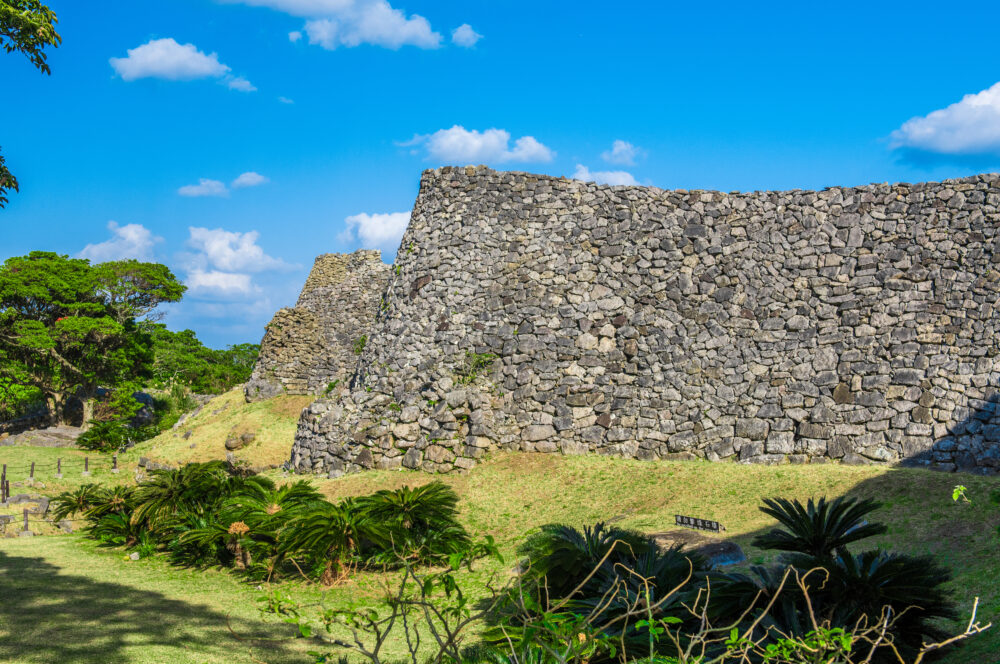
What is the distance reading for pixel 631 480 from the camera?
1337 cm

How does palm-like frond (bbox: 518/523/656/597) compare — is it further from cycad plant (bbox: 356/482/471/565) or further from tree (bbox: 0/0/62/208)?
tree (bbox: 0/0/62/208)

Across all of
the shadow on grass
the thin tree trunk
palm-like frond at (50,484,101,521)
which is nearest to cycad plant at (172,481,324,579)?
the shadow on grass

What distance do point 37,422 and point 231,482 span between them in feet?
79.7

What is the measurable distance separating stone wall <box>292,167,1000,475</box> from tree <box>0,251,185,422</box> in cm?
1818

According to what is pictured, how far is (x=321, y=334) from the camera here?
89.4 ft

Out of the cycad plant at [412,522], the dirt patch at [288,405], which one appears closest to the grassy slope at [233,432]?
the dirt patch at [288,405]

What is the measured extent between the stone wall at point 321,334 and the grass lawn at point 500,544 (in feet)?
34.2

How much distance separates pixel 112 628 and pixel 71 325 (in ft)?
84.8

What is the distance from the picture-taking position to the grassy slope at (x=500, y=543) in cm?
664

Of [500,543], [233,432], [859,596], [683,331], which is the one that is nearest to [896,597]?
[859,596]

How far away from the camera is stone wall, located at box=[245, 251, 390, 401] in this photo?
26.5m

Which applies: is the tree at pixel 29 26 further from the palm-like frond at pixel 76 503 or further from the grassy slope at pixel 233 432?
the grassy slope at pixel 233 432

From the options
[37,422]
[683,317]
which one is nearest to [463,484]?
[683,317]

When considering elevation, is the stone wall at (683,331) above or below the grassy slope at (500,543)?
above
